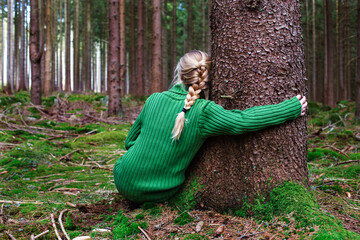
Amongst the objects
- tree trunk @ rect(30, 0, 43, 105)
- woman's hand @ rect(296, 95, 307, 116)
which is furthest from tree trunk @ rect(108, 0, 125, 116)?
woman's hand @ rect(296, 95, 307, 116)

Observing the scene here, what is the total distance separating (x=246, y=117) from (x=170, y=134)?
0.63m

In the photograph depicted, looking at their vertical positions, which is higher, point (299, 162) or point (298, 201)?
point (299, 162)

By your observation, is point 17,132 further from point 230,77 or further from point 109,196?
point 230,77

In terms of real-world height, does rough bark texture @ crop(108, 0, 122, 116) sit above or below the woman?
above

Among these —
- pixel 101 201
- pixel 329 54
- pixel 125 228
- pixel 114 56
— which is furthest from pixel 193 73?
pixel 329 54

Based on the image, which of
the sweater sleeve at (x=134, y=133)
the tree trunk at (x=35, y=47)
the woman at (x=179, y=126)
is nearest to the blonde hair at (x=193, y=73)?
the woman at (x=179, y=126)

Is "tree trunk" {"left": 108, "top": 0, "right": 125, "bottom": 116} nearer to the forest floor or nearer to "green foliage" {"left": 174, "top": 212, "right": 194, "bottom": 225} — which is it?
the forest floor

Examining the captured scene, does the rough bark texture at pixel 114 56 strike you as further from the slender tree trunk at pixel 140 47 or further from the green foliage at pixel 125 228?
the green foliage at pixel 125 228

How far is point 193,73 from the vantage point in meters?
2.40

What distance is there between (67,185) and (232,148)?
2.22 meters

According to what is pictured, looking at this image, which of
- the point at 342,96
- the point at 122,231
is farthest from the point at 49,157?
the point at 342,96

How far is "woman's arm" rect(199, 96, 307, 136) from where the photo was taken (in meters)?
2.06

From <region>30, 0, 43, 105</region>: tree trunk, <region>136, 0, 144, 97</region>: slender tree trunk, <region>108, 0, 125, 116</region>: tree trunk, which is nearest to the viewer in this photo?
<region>30, 0, 43, 105</region>: tree trunk

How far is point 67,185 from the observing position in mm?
3412
